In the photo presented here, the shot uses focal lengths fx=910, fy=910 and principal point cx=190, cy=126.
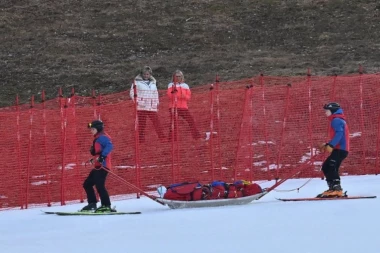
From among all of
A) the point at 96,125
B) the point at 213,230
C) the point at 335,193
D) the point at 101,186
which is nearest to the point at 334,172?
the point at 335,193

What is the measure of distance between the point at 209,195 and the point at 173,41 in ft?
73.5

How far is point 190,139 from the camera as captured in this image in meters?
16.9

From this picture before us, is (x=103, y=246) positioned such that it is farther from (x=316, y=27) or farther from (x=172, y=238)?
(x=316, y=27)

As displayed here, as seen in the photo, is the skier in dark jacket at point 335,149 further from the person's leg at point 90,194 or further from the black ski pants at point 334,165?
the person's leg at point 90,194

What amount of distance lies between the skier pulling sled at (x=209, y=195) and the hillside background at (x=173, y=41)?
1546 centimetres

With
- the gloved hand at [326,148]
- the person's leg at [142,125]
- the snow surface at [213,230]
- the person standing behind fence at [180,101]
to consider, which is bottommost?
the snow surface at [213,230]

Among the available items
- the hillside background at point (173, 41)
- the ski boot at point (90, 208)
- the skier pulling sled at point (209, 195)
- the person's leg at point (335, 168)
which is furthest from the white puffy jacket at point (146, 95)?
the hillside background at point (173, 41)

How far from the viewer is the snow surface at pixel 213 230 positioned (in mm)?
9219

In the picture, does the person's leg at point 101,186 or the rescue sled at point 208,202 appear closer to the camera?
the rescue sled at point 208,202

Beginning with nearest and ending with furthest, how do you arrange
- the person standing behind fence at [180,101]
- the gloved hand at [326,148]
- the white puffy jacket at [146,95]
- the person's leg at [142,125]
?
the gloved hand at [326,148], the person's leg at [142,125], the white puffy jacket at [146,95], the person standing behind fence at [180,101]

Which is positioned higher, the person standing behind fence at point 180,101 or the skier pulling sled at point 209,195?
the person standing behind fence at point 180,101

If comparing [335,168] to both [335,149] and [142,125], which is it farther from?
[142,125]

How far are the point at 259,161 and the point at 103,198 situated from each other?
493cm

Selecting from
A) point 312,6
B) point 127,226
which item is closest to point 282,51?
point 312,6
